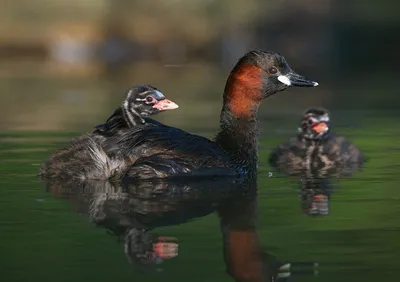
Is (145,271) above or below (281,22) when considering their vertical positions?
below

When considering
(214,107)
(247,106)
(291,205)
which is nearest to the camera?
(291,205)

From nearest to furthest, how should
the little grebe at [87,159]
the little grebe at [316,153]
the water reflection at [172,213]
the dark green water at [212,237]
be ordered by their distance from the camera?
the dark green water at [212,237] → the water reflection at [172,213] → the little grebe at [87,159] → the little grebe at [316,153]

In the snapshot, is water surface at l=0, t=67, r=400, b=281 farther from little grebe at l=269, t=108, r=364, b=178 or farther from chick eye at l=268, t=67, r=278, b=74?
chick eye at l=268, t=67, r=278, b=74

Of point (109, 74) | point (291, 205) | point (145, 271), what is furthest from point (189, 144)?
point (109, 74)

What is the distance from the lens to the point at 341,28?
3469 centimetres

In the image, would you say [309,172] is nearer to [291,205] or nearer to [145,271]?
[291,205]

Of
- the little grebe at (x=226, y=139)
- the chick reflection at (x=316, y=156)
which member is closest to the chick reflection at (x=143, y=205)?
the little grebe at (x=226, y=139)

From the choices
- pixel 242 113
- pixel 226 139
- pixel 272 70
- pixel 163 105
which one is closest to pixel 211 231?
pixel 226 139

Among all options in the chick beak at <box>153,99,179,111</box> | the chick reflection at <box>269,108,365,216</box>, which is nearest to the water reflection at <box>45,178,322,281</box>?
the chick reflection at <box>269,108,365,216</box>

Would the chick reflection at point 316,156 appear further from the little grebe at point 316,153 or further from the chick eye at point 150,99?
the chick eye at point 150,99

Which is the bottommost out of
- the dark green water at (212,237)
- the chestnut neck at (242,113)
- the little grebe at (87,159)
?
the dark green water at (212,237)

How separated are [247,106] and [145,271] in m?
3.93

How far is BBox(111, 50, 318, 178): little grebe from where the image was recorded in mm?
8461

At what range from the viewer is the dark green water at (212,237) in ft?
17.6
